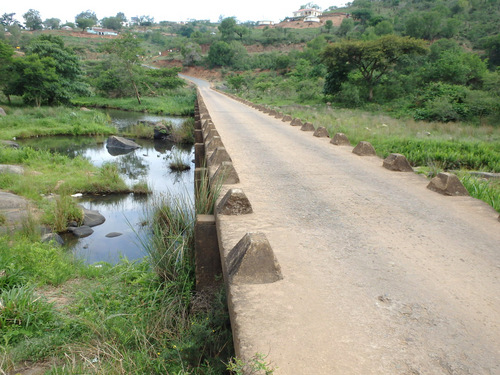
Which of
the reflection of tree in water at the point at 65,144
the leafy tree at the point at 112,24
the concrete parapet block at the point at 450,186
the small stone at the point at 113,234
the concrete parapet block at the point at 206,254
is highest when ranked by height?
the leafy tree at the point at 112,24

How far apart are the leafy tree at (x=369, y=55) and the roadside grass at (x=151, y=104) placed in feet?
40.7

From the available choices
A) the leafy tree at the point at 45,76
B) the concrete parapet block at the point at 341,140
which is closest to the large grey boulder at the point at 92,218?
the concrete parapet block at the point at 341,140

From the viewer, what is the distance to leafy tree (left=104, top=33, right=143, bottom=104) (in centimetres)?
3597

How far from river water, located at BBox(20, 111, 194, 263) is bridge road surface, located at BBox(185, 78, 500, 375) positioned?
1.74 m

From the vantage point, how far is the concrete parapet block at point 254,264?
2.30 meters

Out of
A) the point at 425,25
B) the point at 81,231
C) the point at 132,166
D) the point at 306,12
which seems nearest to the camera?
the point at 81,231

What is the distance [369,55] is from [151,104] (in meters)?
20.7

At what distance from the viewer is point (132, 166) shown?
14.5 metres

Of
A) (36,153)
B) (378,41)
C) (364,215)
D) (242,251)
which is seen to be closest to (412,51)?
(378,41)

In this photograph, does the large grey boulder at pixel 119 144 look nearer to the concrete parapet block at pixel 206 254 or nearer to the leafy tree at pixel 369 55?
the leafy tree at pixel 369 55

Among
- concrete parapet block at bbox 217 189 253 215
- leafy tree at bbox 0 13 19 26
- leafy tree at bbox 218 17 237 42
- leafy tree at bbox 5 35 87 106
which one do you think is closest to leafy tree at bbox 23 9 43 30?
leafy tree at bbox 0 13 19 26

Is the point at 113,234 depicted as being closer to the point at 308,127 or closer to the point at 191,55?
the point at 308,127

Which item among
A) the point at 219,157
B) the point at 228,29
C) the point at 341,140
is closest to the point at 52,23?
the point at 228,29

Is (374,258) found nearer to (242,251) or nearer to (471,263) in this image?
(471,263)
